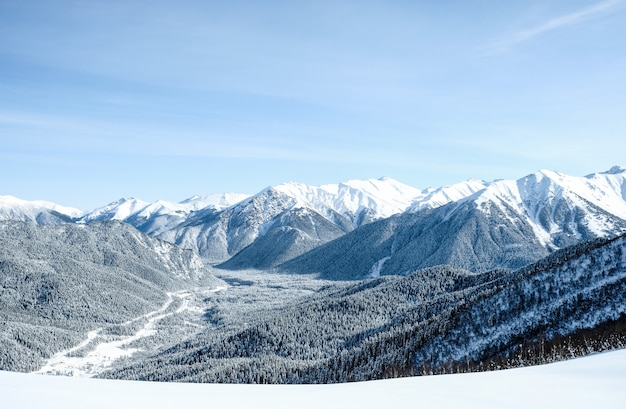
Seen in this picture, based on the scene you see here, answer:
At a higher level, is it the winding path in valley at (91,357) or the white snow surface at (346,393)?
the white snow surface at (346,393)

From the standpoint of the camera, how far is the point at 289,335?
138 meters

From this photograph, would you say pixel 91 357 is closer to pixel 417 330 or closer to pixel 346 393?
pixel 417 330

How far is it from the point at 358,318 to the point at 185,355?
56289 mm

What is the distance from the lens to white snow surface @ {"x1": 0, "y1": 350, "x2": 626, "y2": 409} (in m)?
12.1

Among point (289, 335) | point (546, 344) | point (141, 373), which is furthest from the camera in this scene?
point (289, 335)

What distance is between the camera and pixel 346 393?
47.1 ft

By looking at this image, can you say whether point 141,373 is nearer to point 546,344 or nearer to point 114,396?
point 546,344

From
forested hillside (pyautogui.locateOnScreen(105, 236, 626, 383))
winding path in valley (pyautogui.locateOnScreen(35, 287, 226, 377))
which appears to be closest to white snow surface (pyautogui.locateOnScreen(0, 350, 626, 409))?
forested hillside (pyautogui.locateOnScreen(105, 236, 626, 383))

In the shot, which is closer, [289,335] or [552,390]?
[552,390]

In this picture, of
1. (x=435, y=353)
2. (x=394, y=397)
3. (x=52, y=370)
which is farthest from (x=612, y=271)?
(x=52, y=370)

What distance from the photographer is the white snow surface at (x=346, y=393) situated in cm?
1205

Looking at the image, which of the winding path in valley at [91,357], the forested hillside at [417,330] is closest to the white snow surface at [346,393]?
the forested hillside at [417,330]

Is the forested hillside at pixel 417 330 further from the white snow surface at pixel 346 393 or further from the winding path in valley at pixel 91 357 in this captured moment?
the white snow surface at pixel 346 393

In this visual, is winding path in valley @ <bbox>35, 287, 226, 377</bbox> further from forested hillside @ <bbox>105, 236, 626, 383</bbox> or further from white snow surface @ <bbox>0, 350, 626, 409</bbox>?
white snow surface @ <bbox>0, 350, 626, 409</bbox>
